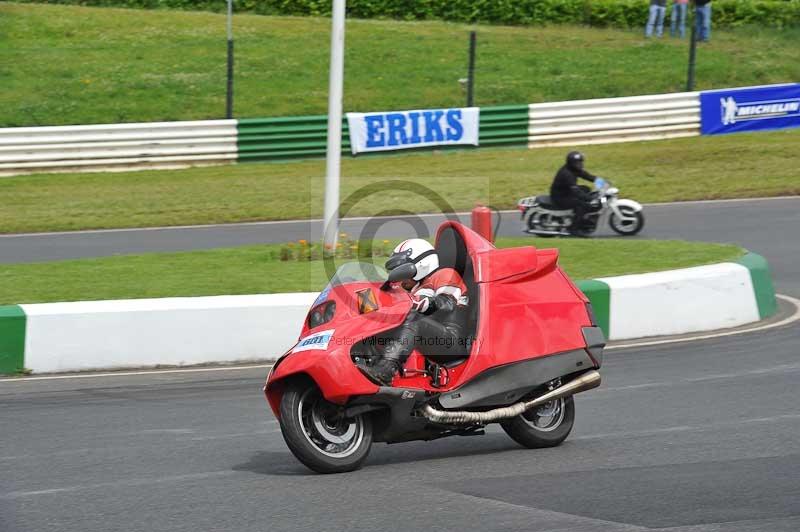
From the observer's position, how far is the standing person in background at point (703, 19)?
1185 inches

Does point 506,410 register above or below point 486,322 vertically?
below

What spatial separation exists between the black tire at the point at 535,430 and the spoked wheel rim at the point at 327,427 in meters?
1.00

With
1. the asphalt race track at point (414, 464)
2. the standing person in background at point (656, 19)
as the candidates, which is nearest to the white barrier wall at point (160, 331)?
the asphalt race track at point (414, 464)

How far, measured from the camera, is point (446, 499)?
614cm

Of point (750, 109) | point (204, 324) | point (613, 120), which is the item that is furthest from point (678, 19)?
point (204, 324)

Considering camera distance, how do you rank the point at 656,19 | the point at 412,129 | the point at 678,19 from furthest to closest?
the point at 656,19 < the point at 678,19 < the point at 412,129

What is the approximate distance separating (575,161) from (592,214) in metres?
0.82

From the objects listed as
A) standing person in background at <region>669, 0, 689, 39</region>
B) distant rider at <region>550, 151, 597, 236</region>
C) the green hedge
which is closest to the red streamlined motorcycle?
distant rider at <region>550, 151, 597, 236</region>

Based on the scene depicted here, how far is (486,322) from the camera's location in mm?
7137

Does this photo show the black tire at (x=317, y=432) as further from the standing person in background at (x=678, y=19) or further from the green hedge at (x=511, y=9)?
the green hedge at (x=511, y=9)

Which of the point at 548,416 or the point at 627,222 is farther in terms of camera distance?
the point at 627,222

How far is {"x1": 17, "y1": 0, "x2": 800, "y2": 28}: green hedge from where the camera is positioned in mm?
34688

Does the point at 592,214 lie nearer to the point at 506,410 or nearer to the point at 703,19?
the point at 506,410

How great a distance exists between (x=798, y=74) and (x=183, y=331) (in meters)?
24.5
